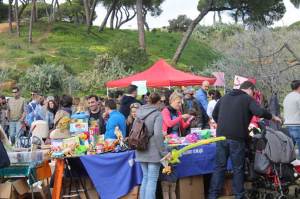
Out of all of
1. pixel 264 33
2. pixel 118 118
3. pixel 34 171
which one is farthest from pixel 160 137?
pixel 264 33

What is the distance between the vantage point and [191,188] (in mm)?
8594

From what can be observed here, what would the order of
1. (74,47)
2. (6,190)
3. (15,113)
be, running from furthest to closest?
1. (74,47)
2. (15,113)
3. (6,190)

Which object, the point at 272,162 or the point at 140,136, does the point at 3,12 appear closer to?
the point at 140,136

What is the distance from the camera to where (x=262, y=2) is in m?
34.0

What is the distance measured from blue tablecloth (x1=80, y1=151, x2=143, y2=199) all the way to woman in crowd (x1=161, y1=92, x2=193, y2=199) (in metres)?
0.42

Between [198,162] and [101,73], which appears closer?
[198,162]

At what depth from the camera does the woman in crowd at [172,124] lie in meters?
8.20

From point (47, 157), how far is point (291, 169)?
3476 millimetres

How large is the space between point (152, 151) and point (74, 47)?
27.8m

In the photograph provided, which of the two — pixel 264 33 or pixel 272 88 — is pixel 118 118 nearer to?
pixel 272 88

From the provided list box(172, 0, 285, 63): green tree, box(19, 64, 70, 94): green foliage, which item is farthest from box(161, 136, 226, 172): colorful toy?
Result: box(172, 0, 285, 63): green tree

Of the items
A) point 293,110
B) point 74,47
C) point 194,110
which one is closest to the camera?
point 293,110

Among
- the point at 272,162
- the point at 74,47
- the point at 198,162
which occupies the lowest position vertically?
the point at 198,162

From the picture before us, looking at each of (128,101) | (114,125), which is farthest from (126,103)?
(114,125)
